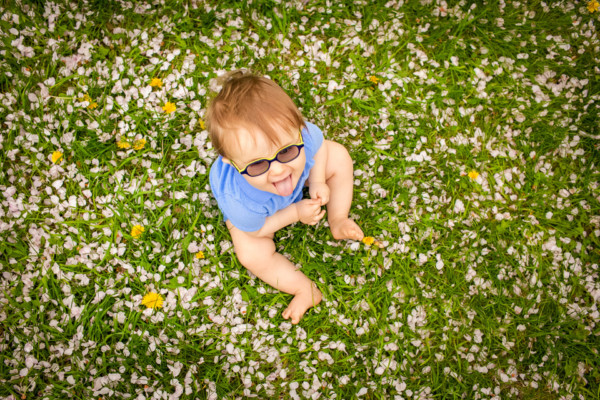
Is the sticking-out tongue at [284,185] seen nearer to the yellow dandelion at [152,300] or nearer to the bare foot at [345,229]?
the bare foot at [345,229]

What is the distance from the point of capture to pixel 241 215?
Answer: 235cm

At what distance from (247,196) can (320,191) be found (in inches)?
20.5

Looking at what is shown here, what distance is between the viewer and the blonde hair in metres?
1.90

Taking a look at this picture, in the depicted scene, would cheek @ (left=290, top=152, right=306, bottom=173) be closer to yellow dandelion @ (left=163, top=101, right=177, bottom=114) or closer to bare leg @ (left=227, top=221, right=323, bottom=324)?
bare leg @ (left=227, top=221, right=323, bottom=324)

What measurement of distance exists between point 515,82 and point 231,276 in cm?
278

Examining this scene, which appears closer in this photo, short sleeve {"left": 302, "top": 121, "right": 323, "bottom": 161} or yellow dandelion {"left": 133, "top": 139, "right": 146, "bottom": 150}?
short sleeve {"left": 302, "top": 121, "right": 323, "bottom": 161}

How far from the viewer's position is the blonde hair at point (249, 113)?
190cm

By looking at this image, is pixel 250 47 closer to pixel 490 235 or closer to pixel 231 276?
pixel 231 276

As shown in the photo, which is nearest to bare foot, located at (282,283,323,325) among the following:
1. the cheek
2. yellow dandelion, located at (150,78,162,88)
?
the cheek

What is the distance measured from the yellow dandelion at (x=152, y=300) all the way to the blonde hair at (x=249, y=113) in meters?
1.36

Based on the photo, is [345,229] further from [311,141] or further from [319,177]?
[311,141]

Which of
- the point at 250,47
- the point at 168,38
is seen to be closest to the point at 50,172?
the point at 168,38

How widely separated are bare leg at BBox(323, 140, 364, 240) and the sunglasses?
2.44 ft

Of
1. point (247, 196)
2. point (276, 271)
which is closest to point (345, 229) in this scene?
point (276, 271)
